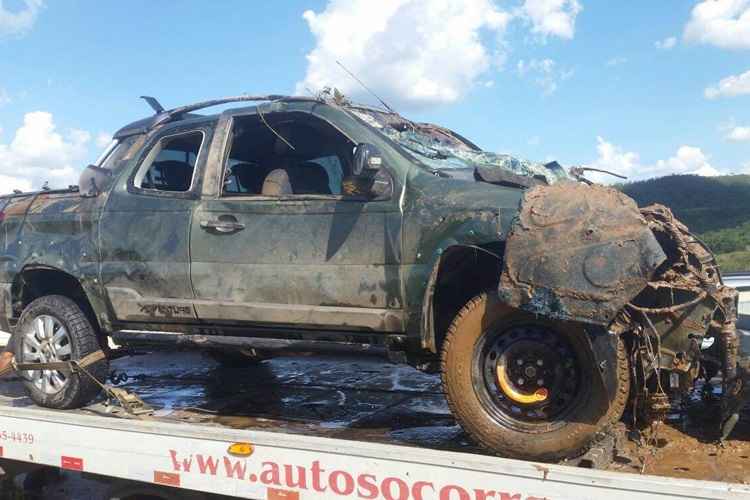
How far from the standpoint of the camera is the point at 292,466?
3.11 metres

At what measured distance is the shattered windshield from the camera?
388cm

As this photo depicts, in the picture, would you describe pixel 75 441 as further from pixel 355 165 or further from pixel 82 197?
Result: pixel 355 165

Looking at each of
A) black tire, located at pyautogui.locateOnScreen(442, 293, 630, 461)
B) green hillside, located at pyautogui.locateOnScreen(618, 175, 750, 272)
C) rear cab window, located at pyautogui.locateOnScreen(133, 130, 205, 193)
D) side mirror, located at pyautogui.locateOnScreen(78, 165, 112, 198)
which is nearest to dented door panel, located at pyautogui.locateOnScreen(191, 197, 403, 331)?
black tire, located at pyautogui.locateOnScreen(442, 293, 630, 461)

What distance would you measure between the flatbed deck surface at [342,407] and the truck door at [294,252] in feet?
1.71

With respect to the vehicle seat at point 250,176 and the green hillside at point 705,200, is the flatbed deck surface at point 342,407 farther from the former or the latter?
the green hillside at point 705,200

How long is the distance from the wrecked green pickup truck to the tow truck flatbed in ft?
1.22

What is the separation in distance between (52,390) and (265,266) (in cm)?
191

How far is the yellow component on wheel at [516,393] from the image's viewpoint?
3.17m

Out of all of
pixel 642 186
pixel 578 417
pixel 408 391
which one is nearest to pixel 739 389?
pixel 578 417

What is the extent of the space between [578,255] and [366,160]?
1148 mm

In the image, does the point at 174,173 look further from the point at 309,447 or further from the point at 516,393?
the point at 516,393

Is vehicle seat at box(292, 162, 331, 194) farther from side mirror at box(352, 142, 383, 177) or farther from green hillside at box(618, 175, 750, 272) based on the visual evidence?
green hillside at box(618, 175, 750, 272)

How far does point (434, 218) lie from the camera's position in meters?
3.52

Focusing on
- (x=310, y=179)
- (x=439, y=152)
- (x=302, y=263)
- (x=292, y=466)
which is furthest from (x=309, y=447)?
(x=310, y=179)
